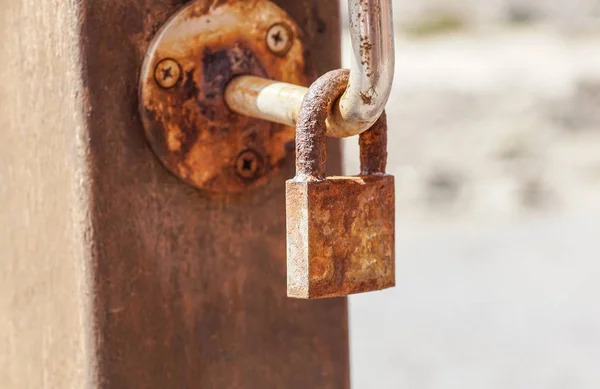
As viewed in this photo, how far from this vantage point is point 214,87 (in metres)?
0.72

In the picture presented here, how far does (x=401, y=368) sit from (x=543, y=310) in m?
0.97

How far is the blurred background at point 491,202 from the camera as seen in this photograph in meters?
4.05

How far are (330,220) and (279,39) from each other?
0.18 m

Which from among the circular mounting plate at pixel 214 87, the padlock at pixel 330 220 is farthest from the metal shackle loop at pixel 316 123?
the circular mounting plate at pixel 214 87

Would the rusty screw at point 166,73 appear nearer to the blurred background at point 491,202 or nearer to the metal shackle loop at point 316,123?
the metal shackle loop at point 316,123

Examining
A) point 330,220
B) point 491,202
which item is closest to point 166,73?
point 330,220

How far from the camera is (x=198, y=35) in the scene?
2.33ft

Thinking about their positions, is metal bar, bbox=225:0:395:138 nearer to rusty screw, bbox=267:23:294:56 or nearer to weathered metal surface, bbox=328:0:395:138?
weathered metal surface, bbox=328:0:395:138

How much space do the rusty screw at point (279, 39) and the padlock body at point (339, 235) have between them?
5.7 inches

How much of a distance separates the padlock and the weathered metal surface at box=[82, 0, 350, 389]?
0.13 metres

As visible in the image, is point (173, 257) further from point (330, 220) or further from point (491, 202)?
point (491, 202)

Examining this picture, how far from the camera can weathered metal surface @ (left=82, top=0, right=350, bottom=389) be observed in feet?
2.27

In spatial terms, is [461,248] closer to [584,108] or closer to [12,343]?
[584,108]

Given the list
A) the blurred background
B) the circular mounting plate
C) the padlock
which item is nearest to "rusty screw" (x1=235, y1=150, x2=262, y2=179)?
the circular mounting plate
